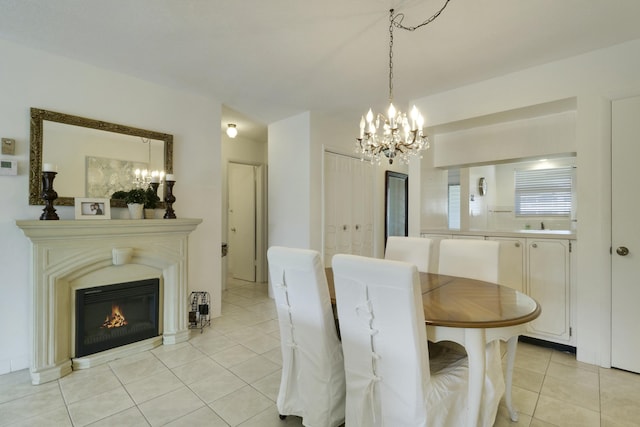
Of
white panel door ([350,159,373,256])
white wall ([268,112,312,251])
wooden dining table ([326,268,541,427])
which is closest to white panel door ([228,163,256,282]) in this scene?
white wall ([268,112,312,251])

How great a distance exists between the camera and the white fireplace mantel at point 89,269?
211 centimetres

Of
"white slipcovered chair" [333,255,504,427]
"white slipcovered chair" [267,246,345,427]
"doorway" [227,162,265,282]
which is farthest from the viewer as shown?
"doorway" [227,162,265,282]

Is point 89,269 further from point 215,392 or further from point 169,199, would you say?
point 215,392

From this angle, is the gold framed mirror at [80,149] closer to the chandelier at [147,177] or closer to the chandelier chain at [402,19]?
the chandelier at [147,177]

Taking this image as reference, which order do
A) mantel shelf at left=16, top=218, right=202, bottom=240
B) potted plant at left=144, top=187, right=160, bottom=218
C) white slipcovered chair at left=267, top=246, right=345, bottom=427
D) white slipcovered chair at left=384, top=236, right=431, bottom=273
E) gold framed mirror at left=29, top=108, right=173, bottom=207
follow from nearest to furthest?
white slipcovered chair at left=267, top=246, right=345, bottom=427 < mantel shelf at left=16, top=218, right=202, bottom=240 < gold framed mirror at left=29, top=108, right=173, bottom=207 < white slipcovered chair at left=384, top=236, right=431, bottom=273 < potted plant at left=144, top=187, right=160, bottom=218

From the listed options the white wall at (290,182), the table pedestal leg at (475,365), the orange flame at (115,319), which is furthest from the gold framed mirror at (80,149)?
the table pedestal leg at (475,365)

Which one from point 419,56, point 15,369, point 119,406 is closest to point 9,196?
point 15,369

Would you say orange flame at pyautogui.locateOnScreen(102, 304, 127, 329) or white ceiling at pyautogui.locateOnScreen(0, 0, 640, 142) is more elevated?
white ceiling at pyautogui.locateOnScreen(0, 0, 640, 142)

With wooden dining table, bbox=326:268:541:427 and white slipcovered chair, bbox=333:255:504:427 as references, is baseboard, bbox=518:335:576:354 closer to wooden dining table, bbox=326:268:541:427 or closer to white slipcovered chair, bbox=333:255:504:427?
wooden dining table, bbox=326:268:541:427

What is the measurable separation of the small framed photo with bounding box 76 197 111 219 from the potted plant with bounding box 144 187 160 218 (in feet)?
0.97

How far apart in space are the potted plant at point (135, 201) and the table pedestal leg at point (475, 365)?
270 centimetres

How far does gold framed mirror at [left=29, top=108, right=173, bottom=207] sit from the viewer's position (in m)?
2.32

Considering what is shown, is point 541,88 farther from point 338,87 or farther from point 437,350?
point 437,350

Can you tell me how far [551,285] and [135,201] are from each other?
379cm
